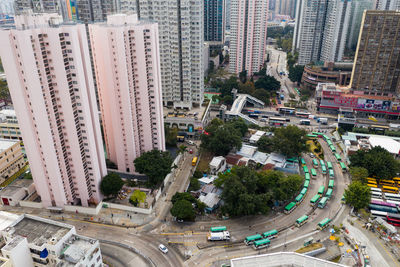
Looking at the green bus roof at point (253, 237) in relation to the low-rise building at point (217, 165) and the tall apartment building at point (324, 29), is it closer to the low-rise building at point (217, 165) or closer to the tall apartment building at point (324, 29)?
the low-rise building at point (217, 165)

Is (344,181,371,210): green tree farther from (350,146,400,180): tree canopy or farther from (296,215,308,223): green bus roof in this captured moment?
(350,146,400,180): tree canopy

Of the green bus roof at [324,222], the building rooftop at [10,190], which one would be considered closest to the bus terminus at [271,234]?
the green bus roof at [324,222]

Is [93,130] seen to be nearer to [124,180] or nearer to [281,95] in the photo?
[124,180]

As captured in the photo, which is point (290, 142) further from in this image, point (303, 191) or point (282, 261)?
point (282, 261)

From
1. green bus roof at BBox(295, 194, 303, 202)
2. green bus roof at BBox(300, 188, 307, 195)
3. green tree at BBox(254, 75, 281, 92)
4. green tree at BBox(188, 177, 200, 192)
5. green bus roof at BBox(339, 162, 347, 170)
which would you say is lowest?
green bus roof at BBox(295, 194, 303, 202)

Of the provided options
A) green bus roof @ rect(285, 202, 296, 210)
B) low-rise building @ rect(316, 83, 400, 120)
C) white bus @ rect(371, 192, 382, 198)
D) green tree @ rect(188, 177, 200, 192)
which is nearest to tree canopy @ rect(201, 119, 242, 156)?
green tree @ rect(188, 177, 200, 192)

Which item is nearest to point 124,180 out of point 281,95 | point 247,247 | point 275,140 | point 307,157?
point 247,247

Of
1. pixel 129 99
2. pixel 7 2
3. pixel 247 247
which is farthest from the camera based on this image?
pixel 7 2
